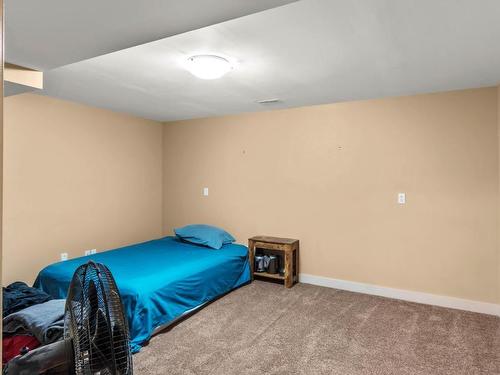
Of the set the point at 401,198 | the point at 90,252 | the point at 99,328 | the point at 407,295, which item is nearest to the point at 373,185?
the point at 401,198

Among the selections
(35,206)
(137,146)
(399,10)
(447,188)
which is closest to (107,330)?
(399,10)

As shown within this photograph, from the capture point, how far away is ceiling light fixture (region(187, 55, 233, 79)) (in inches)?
88.8

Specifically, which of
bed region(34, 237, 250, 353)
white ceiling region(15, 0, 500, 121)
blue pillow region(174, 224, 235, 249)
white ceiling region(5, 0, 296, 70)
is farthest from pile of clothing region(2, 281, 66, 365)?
blue pillow region(174, 224, 235, 249)

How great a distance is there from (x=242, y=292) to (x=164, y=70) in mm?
2424

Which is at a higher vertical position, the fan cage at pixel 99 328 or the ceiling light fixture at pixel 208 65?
the ceiling light fixture at pixel 208 65

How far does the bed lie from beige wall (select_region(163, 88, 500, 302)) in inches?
30.6

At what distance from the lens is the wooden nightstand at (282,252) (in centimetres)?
371

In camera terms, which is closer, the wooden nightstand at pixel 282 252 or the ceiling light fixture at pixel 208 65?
the ceiling light fixture at pixel 208 65

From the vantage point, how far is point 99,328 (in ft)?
3.41

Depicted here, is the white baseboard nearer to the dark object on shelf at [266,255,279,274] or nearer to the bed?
the dark object on shelf at [266,255,279,274]

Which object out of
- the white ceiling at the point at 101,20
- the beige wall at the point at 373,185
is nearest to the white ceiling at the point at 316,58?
the beige wall at the point at 373,185

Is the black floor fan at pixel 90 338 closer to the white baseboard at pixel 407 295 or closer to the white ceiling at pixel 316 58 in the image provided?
the white ceiling at pixel 316 58

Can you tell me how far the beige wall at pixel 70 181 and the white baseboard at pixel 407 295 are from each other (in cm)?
256

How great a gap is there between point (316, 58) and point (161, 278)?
221 centimetres
